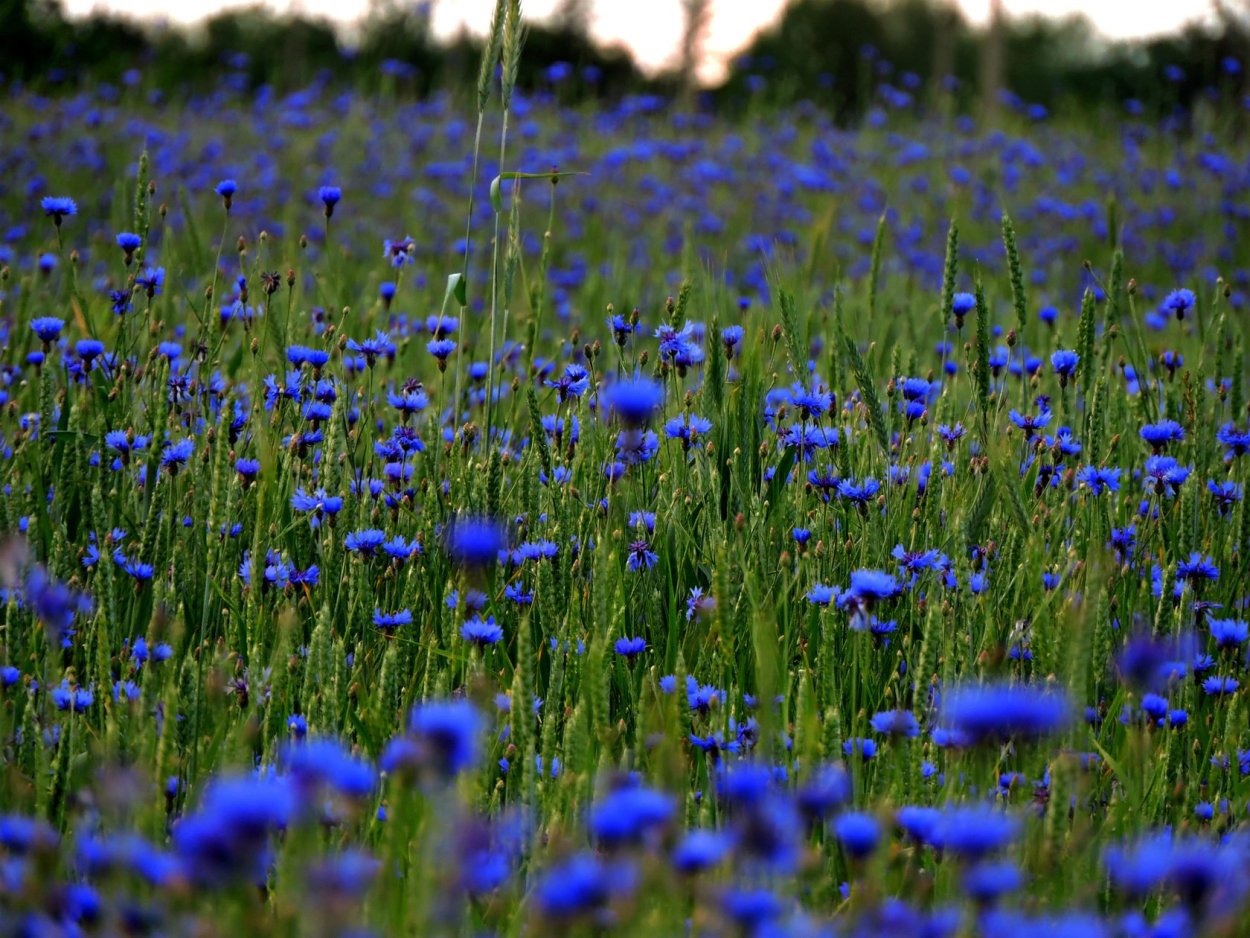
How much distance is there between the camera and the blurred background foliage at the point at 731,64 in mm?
12375

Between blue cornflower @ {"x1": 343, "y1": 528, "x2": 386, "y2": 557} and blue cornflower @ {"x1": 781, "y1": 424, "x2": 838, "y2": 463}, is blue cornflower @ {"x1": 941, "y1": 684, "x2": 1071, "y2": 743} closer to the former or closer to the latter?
blue cornflower @ {"x1": 343, "y1": 528, "x2": 386, "y2": 557}

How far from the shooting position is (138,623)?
7.68 feet

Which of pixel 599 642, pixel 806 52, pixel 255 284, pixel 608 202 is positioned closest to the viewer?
pixel 599 642

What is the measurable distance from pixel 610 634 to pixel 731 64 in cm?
2057

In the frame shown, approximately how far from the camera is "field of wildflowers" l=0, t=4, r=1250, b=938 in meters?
1.13

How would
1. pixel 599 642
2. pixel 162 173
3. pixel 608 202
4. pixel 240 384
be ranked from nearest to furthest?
pixel 599 642
pixel 240 384
pixel 162 173
pixel 608 202

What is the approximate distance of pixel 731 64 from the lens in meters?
20.9

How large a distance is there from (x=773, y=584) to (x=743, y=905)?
136cm

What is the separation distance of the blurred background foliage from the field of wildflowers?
6.33 meters

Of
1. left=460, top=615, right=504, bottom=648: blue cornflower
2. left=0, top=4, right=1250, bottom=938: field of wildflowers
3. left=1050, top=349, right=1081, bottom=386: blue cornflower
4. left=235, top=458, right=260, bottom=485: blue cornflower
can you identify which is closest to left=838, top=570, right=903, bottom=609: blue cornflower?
left=0, top=4, right=1250, bottom=938: field of wildflowers

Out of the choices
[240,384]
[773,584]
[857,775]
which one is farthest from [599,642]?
[240,384]

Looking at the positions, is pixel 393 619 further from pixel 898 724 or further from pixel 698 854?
pixel 698 854

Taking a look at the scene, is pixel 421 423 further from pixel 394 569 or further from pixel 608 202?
pixel 608 202

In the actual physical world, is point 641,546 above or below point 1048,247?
below
